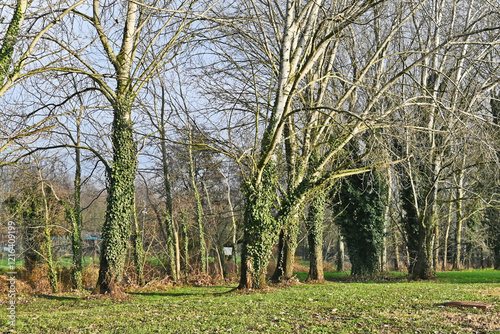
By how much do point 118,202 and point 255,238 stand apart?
4.23m

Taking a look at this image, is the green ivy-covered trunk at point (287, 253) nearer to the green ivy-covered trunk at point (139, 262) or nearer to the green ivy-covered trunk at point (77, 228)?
the green ivy-covered trunk at point (139, 262)

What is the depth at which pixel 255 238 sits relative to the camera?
12.3 m

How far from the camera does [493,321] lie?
6.86 m

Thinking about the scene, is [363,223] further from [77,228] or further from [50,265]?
[50,265]

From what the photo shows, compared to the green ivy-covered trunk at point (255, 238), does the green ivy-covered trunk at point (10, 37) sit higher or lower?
higher

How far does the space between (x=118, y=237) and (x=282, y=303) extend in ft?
19.5

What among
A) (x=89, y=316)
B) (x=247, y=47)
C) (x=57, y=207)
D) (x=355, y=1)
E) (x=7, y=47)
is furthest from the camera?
(x=57, y=207)

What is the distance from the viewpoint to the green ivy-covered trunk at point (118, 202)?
41.7ft

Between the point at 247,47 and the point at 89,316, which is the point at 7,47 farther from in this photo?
the point at 247,47

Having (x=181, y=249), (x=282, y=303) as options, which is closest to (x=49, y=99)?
(x=282, y=303)

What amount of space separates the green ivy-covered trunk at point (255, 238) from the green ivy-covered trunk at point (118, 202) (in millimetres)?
3660

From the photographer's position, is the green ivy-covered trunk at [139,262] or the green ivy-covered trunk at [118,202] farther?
the green ivy-covered trunk at [139,262]

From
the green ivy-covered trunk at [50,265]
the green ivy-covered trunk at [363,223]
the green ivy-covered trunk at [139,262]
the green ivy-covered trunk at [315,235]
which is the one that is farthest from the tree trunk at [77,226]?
the green ivy-covered trunk at [363,223]

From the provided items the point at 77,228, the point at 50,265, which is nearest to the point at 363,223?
the point at 77,228
